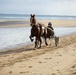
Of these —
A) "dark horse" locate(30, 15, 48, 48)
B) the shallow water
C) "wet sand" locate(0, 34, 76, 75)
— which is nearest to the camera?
"wet sand" locate(0, 34, 76, 75)

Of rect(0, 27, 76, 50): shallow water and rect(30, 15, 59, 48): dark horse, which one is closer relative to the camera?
rect(30, 15, 59, 48): dark horse

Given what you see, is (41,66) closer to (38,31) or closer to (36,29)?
(36,29)

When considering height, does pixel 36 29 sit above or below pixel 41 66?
above

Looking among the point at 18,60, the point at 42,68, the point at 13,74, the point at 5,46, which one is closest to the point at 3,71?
the point at 13,74

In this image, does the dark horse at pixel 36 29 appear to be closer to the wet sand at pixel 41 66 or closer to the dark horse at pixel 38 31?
the dark horse at pixel 38 31

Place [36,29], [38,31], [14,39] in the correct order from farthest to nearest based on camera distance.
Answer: [14,39] → [38,31] → [36,29]

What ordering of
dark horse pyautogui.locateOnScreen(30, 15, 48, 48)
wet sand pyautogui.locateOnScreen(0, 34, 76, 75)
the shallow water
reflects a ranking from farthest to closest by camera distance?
the shallow water, dark horse pyautogui.locateOnScreen(30, 15, 48, 48), wet sand pyautogui.locateOnScreen(0, 34, 76, 75)

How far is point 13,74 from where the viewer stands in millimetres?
Answer: 9883

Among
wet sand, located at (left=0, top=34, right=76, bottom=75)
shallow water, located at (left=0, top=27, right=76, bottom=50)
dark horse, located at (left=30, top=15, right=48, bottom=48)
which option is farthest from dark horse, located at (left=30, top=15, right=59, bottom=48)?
wet sand, located at (left=0, top=34, right=76, bottom=75)

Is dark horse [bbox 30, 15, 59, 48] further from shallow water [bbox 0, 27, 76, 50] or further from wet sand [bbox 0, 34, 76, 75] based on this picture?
wet sand [bbox 0, 34, 76, 75]

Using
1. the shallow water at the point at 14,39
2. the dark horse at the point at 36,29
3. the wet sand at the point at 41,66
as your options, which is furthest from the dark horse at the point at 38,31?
the wet sand at the point at 41,66

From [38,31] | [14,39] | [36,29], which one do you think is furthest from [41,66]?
[14,39]

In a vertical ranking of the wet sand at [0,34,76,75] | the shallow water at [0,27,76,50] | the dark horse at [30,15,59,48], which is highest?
the dark horse at [30,15,59,48]

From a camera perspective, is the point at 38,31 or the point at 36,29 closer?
the point at 36,29
